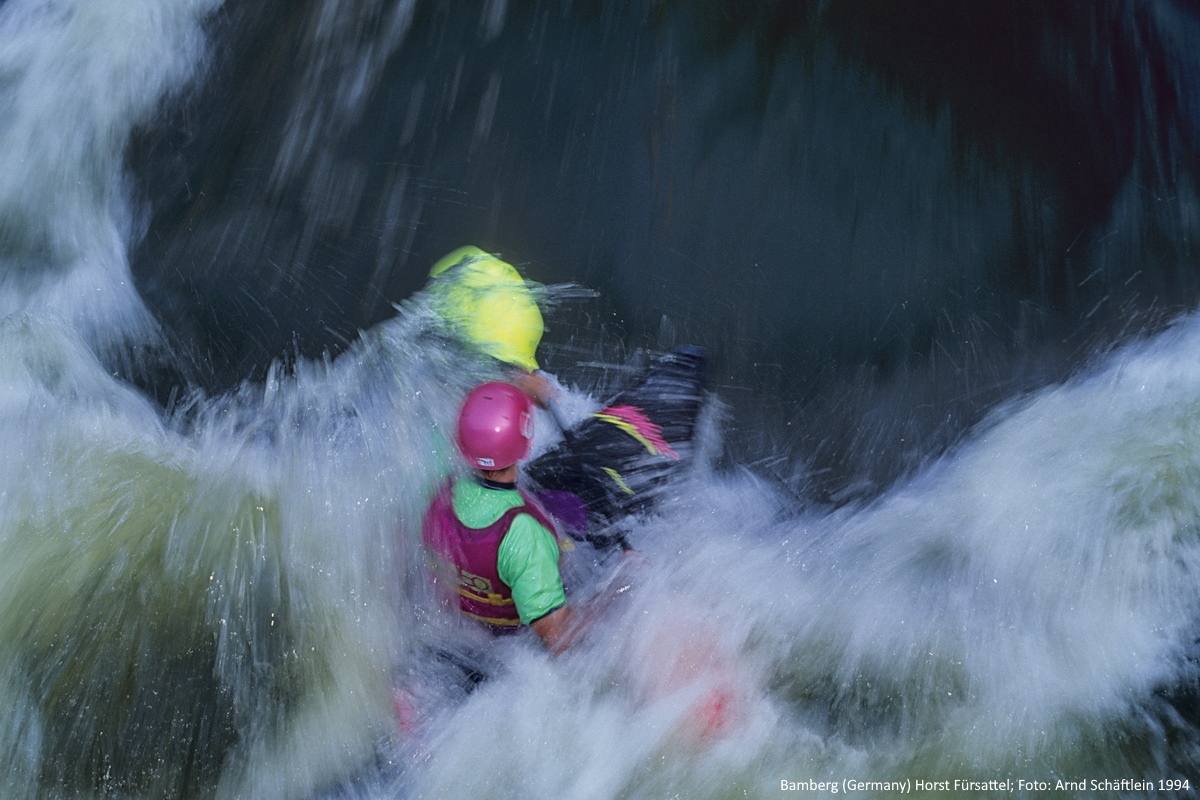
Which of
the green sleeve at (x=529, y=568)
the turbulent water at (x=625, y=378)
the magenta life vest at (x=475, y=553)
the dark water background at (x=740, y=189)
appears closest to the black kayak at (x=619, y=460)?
the turbulent water at (x=625, y=378)

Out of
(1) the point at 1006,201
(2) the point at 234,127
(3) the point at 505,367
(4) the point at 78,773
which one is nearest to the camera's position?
(4) the point at 78,773

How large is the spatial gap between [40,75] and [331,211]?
→ 63.7 inches

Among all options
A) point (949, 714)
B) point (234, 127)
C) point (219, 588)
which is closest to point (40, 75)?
point (234, 127)

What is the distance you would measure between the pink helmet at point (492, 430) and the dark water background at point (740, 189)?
1.13 m

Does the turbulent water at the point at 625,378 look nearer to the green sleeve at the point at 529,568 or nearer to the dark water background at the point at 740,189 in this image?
the dark water background at the point at 740,189

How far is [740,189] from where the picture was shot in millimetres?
3648

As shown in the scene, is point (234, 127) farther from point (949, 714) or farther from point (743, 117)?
point (949, 714)

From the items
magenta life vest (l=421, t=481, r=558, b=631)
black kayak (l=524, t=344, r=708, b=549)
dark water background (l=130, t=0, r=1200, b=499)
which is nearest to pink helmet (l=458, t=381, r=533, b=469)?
magenta life vest (l=421, t=481, r=558, b=631)

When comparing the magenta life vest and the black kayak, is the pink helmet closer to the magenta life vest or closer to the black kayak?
the magenta life vest

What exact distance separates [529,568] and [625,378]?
129cm

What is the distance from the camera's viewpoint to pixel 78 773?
2.57m

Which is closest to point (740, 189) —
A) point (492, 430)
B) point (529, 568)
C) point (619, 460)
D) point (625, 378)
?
point (625, 378)

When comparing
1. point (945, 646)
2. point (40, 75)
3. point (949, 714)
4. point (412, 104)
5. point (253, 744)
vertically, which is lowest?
point (949, 714)

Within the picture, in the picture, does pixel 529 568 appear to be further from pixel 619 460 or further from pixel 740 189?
pixel 740 189
